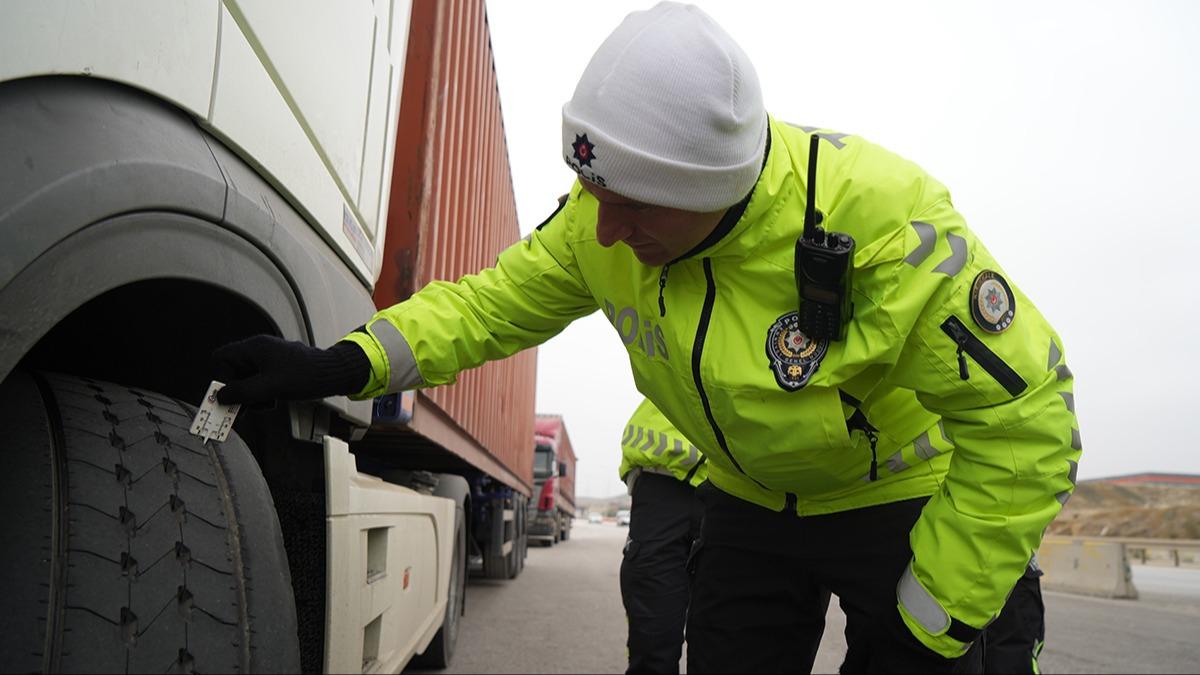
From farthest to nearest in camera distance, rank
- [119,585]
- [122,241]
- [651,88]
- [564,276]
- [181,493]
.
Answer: [564,276] < [651,88] < [181,493] < [119,585] < [122,241]

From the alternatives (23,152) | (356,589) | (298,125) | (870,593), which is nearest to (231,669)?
(356,589)

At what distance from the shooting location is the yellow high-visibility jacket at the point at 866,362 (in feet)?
5.01

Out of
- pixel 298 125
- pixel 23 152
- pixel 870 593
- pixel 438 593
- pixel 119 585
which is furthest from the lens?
pixel 438 593

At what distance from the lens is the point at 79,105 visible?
108 cm

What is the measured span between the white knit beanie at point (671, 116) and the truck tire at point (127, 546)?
870mm

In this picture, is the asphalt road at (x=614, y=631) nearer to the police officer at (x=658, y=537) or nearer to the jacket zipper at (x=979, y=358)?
the police officer at (x=658, y=537)

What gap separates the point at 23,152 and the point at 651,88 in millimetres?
935

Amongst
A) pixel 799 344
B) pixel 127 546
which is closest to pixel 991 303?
pixel 799 344

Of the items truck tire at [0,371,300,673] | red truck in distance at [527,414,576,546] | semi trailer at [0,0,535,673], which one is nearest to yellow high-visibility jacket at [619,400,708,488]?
semi trailer at [0,0,535,673]

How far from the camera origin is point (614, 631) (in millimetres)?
6379

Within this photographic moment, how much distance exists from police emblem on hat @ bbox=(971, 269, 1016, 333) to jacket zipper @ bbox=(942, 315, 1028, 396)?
3 centimetres

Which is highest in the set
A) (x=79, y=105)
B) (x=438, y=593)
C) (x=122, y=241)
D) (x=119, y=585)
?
(x=79, y=105)

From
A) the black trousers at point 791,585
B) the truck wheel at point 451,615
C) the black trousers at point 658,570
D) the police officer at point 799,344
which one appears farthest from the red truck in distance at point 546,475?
the police officer at point 799,344

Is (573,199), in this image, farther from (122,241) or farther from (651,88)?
(122,241)
